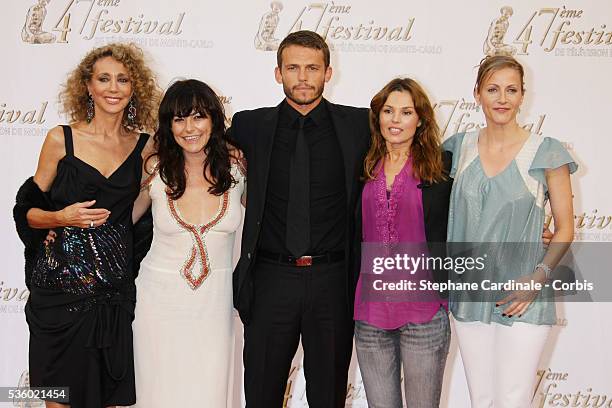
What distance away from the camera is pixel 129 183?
253 centimetres

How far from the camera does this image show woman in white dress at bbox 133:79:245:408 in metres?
2.48

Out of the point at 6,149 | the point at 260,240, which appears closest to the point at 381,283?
the point at 260,240

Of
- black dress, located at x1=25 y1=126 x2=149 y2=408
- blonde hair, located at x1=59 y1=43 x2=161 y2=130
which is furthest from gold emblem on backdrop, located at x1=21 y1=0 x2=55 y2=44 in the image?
black dress, located at x1=25 y1=126 x2=149 y2=408

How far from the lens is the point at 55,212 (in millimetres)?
2482

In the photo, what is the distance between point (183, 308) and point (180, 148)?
617 millimetres

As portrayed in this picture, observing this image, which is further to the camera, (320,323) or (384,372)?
(320,323)

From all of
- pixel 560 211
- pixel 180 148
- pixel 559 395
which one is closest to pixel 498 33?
pixel 560 211

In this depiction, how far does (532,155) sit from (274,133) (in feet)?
3.14

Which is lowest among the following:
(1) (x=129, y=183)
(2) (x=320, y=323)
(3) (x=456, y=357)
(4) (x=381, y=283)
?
(3) (x=456, y=357)

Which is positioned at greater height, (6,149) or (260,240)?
(6,149)

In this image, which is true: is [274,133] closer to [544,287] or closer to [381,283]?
[381,283]

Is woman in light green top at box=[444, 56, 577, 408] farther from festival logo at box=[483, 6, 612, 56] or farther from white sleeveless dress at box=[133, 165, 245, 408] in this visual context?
festival logo at box=[483, 6, 612, 56]

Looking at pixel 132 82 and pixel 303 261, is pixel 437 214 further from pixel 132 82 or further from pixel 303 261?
pixel 132 82

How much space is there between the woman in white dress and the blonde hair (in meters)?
0.21
